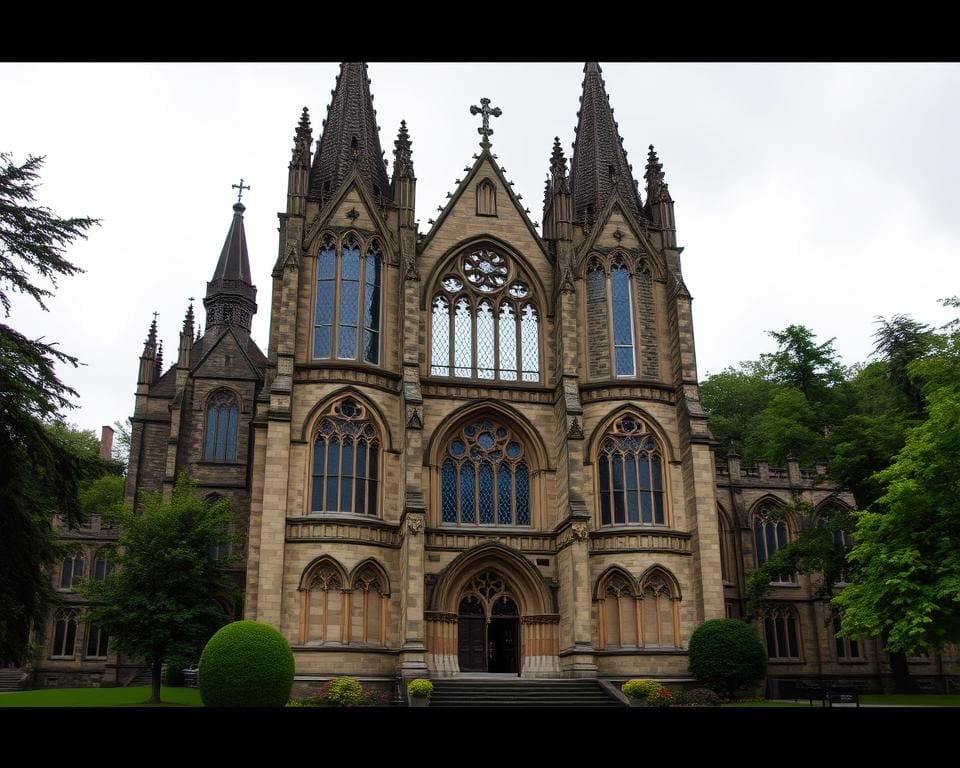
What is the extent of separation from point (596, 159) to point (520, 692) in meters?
21.7

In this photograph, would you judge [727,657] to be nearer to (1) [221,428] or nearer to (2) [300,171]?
(2) [300,171]

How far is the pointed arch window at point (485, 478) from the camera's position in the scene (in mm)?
31656

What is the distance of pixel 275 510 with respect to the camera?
2838 cm

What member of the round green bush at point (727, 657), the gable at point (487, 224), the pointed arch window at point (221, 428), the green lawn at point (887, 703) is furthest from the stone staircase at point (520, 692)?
the pointed arch window at point (221, 428)

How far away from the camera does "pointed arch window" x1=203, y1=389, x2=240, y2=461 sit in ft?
142

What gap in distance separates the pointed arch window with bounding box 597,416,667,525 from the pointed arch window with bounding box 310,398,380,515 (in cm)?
801

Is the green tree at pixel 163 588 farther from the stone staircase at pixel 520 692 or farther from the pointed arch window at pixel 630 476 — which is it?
the pointed arch window at pixel 630 476

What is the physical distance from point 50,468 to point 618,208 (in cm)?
2354

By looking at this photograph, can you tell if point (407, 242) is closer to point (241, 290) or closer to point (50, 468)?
point (50, 468)

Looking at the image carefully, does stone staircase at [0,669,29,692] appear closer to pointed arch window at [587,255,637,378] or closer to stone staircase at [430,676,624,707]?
stone staircase at [430,676,624,707]

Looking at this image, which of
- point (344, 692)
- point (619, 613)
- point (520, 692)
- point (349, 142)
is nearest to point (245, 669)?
point (344, 692)

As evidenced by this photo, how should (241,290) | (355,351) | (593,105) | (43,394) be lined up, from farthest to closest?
(241,290) < (593,105) < (355,351) < (43,394)
